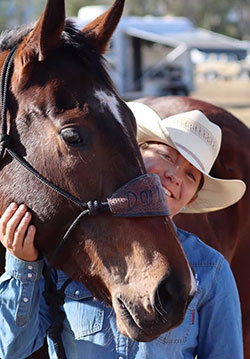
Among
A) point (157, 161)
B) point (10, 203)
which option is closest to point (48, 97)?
point (10, 203)

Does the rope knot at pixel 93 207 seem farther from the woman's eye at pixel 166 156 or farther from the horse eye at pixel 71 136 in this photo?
the woman's eye at pixel 166 156

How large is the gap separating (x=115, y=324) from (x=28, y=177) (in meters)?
0.58

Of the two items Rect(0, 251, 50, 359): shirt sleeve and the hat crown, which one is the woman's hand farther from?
the hat crown

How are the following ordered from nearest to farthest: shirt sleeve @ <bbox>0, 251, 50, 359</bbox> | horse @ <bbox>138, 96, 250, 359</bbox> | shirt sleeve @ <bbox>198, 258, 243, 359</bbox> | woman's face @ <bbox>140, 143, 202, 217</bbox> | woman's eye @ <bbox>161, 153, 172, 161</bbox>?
shirt sleeve @ <bbox>0, 251, 50, 359</bbox>
shirt sleeve @ <bbox>198, 258, 243, 359</bbox>
woman's face @ <bbox>140, 143, 202, 217</bbox>
woman's eye @ <bbox>161, 153, 172, 161</bbox>
horse @ <bbox>138, 96, 250, 359</bbox>

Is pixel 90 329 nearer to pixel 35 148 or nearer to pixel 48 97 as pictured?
pixel 35 148

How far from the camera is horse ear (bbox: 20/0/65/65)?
6.65 feet

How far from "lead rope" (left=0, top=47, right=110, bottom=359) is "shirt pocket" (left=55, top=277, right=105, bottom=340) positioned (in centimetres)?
3

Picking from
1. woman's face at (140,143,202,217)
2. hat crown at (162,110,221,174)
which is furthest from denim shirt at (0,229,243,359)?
hat crown at (162,110,221,174)

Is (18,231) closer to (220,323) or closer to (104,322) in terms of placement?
(104,322)

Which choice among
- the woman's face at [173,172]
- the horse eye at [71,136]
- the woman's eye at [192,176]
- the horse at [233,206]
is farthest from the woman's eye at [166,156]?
the horse at [233,206]

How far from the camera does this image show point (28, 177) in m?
2.10

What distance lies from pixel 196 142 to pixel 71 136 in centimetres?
93

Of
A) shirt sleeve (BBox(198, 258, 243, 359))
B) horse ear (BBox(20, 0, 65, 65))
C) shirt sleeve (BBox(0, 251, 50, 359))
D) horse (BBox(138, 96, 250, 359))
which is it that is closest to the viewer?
horse ear (BBox(20, 0, 65, 65))

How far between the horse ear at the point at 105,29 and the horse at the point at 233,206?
1.65 meters
